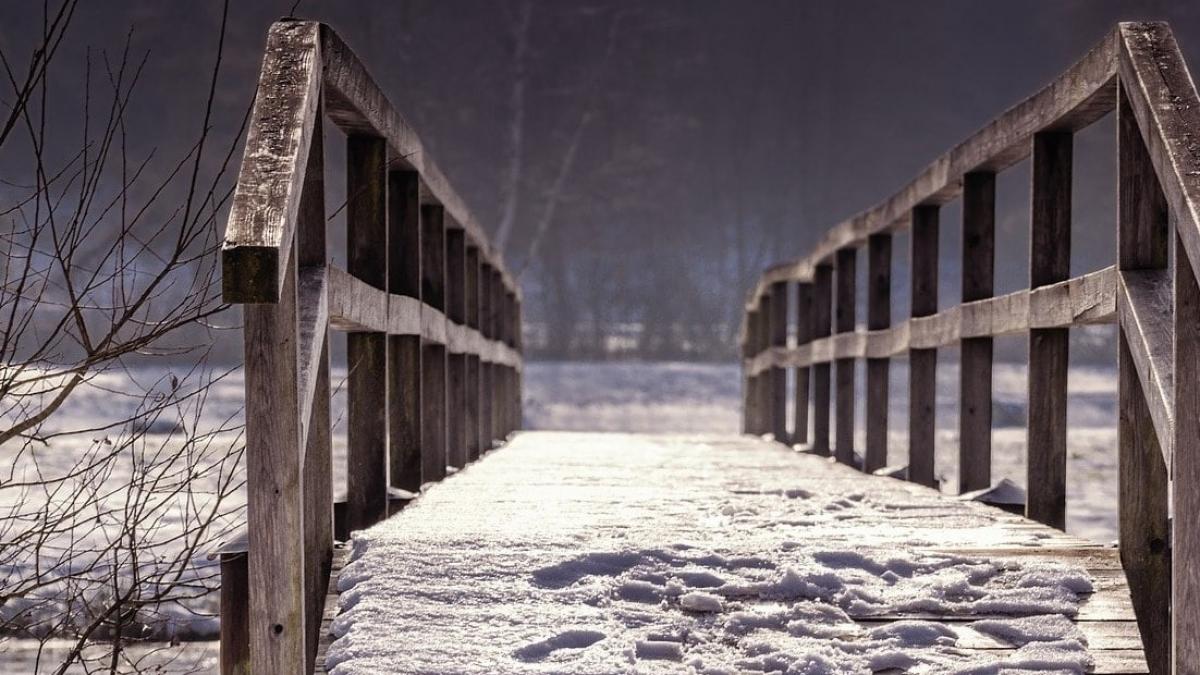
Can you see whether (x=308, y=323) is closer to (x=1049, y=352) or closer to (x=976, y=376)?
(x=1049, y=352)

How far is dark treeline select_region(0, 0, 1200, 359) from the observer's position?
29328 mm

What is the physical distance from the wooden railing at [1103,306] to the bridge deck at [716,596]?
0.61 ft

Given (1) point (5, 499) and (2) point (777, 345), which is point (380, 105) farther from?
(1) point (5, 499)

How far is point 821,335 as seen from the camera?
754cm

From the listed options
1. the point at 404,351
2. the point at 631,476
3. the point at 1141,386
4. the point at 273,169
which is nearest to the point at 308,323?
the point at 273,169

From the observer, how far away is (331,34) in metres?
2.77

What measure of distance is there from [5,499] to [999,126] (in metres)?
12.0

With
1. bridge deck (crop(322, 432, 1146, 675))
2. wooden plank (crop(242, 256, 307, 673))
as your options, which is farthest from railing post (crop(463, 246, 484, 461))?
wooden plank (crop(242, 256, 307, 673))

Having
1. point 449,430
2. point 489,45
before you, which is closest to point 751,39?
point 489,45

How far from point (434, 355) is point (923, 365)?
1979 millimetres

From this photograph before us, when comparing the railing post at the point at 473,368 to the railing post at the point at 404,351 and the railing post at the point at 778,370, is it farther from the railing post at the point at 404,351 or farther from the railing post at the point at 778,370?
the railing post at the point at 778,370

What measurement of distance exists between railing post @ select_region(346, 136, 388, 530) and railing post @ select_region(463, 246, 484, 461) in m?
3.06

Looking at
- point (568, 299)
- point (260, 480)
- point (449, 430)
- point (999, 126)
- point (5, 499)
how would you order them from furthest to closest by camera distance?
point (568, 299)
point (5, 499)
point (449, 430)
point (999, 126)
point (260, 480)

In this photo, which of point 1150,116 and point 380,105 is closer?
point 1150,116
